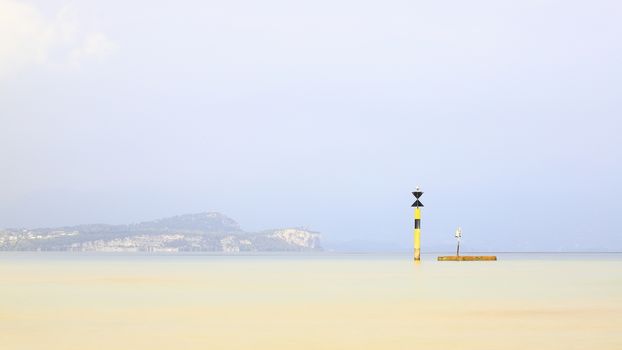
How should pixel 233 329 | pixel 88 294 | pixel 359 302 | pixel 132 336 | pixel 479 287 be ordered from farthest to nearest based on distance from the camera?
pixel 479 287
pixel 88 294
pixel 359 302
pixel 233 329
pixel 132 336

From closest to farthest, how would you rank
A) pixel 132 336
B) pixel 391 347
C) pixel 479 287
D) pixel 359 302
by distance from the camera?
pixel 391 347
pixel 132 336
pixel 359 302
pixel 479 287

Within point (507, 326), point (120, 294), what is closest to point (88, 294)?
point (120, 294)

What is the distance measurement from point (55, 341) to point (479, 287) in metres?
28.0

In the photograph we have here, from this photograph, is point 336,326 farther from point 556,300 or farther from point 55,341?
point 556,300

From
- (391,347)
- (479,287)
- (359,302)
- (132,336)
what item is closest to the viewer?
(391,347)

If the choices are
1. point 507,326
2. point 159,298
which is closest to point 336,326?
point 507,326

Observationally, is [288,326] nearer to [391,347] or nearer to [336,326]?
[336,326]

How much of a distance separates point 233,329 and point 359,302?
11.1 meters

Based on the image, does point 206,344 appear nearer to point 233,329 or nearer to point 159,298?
point 233,329

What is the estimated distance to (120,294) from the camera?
42.7m

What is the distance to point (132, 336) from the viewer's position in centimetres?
2430

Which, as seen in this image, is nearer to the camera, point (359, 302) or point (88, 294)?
point (359, 302)

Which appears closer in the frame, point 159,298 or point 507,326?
point 507,326

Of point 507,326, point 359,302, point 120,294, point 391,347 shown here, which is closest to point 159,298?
point 120,294
